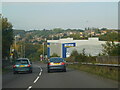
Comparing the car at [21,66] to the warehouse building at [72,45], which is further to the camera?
the warehouse building at [72,45]

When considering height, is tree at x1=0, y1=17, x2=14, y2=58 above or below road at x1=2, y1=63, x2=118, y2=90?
above

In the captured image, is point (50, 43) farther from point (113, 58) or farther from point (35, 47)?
point (113, 58)

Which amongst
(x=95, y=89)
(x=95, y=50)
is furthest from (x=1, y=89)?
(x=95, y=50)

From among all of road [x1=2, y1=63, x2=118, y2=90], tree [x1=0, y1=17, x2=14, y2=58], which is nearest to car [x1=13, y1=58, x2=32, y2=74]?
road [x1=2, y1=63, x2=118, y2=90]

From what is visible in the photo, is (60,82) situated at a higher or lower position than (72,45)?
lower

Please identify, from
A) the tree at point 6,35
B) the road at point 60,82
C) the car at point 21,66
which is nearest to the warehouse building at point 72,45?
the tree at point 6,35

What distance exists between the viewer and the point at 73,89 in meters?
14.6

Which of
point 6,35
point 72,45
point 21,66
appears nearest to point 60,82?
point 21,66

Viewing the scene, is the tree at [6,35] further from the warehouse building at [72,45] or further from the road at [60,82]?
the warehouse building at [72,45]

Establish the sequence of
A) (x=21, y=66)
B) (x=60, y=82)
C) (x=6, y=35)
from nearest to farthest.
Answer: (x=60, y=82) → (x=21, y=66) → (x=6, y=35)

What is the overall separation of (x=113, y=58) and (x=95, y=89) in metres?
21.9

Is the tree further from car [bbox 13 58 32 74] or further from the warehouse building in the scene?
the warehouse building

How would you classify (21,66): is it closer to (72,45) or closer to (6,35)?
(6,35)

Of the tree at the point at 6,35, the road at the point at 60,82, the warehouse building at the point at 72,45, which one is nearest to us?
the road at the point at 60,82
